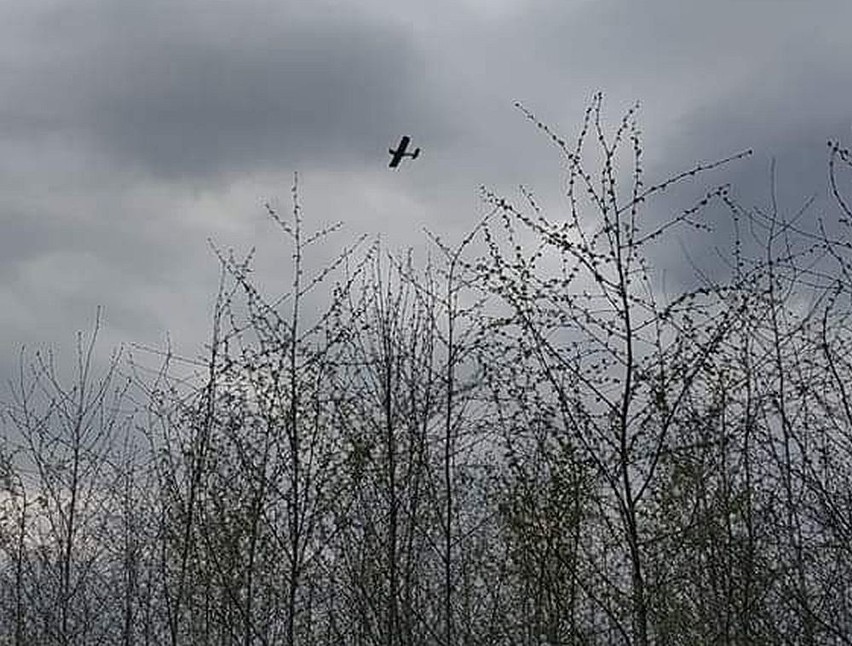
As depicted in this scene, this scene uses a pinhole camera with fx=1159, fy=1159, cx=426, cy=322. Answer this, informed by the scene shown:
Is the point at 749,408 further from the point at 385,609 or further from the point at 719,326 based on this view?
the point at 385,609

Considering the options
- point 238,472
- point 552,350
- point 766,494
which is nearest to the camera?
point 552,350

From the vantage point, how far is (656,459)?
546 centimetres

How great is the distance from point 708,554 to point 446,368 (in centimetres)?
225

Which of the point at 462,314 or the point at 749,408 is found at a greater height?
the point at 462,314

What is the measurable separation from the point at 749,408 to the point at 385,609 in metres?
2.76

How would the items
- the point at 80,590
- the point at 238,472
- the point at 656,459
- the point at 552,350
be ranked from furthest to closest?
the point at 80,590
the point at 238,472
the point at 552,350
the point at 656,459

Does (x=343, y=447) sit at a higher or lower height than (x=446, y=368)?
lower

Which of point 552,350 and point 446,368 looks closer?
point 552,350

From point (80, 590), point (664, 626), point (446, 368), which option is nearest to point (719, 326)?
point (664, 626)

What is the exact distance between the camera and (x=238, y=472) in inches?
332

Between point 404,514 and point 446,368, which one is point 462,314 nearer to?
point 446,368

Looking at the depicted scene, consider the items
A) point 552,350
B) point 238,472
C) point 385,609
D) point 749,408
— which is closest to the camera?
point 552,350

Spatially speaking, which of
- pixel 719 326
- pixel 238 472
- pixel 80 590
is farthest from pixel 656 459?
pixel 80 590

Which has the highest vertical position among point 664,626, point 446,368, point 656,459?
point 446,368
